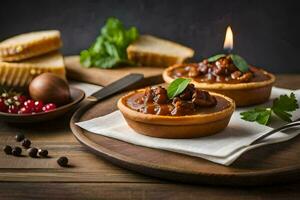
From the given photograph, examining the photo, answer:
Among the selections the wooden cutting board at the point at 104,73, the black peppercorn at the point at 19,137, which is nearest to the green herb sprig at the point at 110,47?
the wooden cutting board at the point at 104,73

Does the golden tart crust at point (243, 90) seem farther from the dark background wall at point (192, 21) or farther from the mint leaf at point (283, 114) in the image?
the dark background wall at point (192, 21)

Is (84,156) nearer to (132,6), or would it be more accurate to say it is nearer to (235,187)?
(235,187)

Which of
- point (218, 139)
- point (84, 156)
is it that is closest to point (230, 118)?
point (218, 139)

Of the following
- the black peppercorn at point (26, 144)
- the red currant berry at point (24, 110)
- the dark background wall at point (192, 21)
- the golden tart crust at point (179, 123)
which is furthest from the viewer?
the dark background wall at point (192, 21)

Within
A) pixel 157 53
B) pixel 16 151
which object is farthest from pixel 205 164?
pixel 157 53

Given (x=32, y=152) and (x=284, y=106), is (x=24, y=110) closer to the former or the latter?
(x=32, y=152)

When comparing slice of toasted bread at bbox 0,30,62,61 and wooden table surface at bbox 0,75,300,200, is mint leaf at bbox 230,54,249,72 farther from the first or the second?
slice of toasted bread at bbox 0,30,62,61
